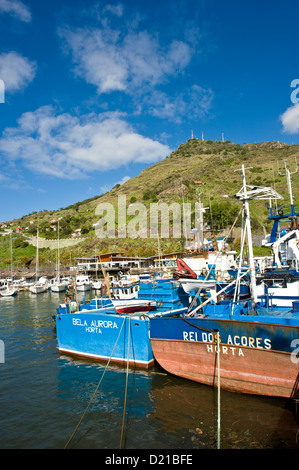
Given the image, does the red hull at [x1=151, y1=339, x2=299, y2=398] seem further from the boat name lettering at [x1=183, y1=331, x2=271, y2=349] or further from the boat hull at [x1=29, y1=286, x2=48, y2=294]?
the boat hull at [x1=29, y1=286, x2=48, y2=294]

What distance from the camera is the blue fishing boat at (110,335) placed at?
1395 centimetres

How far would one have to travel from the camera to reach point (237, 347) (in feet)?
36.6

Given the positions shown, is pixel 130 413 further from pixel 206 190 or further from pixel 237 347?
Answer: pixel 206 190

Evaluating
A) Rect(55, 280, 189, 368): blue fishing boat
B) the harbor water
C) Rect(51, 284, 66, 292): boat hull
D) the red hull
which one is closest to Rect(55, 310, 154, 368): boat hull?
Rect(55, 280, 189, 368): blue fishing boat

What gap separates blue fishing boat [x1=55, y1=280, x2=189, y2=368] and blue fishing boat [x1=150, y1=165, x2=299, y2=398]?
2.29 ft

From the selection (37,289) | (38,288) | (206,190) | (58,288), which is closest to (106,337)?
(58,288)

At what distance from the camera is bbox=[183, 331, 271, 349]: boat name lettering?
34.8 ft

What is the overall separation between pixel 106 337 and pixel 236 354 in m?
6.94

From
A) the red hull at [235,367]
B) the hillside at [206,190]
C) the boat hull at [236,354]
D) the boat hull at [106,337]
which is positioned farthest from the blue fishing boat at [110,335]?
the hillside at [206,190]

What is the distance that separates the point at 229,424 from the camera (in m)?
9.32

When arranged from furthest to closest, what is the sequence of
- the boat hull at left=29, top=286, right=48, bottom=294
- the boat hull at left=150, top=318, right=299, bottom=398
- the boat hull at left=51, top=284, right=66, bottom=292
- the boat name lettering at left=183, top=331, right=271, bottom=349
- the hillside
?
1. the hillside
2. the boat hull at left=51, top=284, right=66, bottom=292
3. the boat hull at left=29, top=286, right=48, bottom=294
4. the boat name lettering at left=183, top=331, right=271, bottom=349
5. the boat hull at left=150, top=318, right=299, bottom=398

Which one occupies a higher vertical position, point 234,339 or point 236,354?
point 234,339

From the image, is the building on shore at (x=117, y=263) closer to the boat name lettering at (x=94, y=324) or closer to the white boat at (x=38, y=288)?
the white boat at (x=38, y=288)
